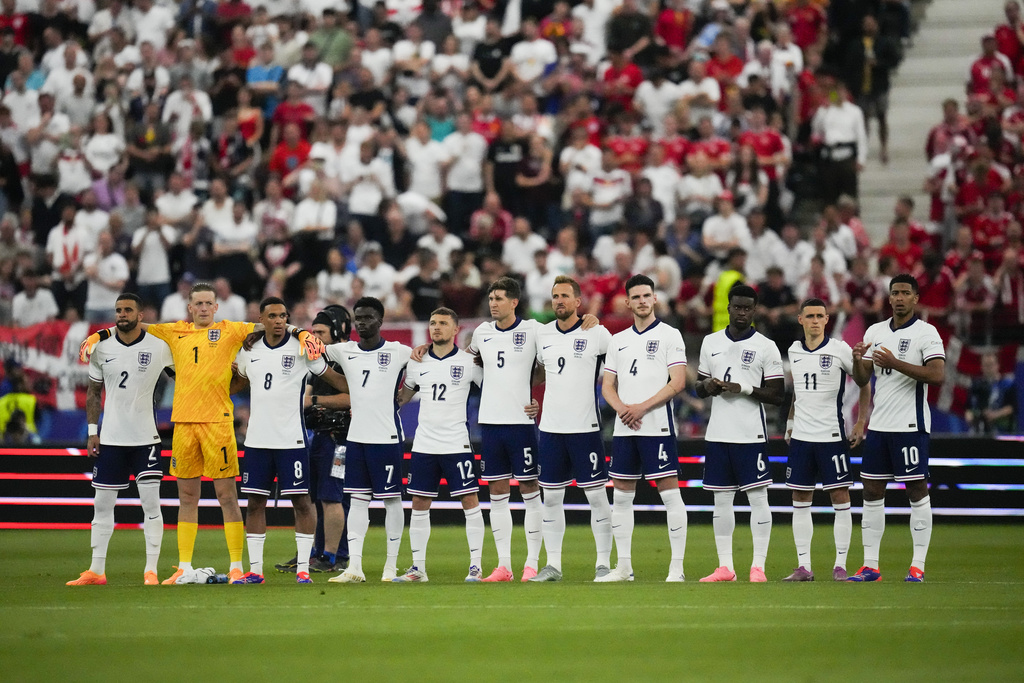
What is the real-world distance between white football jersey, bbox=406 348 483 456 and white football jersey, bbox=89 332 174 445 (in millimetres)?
2424

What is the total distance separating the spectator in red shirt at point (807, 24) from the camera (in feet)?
78.5

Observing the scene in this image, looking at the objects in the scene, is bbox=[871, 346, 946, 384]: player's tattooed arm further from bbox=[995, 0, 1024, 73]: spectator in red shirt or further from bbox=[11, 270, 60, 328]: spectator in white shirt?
bbox=[11, 270, 60, 328]: spectator in white shirt

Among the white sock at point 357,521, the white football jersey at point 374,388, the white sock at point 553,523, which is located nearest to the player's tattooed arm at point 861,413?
the white sock at point 553,523

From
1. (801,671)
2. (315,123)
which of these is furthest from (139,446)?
(315,123)

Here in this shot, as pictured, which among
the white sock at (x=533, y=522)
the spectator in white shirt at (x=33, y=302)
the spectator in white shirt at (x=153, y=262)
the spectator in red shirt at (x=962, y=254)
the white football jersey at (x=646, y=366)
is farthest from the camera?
the spectator in white shirt at (x=153, y=262)

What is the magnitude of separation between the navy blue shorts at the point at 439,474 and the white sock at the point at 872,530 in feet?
11.6

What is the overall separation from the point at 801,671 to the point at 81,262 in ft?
56.7

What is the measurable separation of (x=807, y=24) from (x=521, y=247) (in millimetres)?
7039

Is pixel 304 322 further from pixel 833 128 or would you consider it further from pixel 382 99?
pixel 833 128

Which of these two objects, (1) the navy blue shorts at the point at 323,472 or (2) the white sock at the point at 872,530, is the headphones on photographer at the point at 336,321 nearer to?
(1) the navy blue shorts at the point at 323,472

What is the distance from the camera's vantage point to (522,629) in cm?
937

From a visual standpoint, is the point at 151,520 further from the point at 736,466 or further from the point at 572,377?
the point at 736,466

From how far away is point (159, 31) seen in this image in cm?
2645

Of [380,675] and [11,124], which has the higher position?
[11,124]
